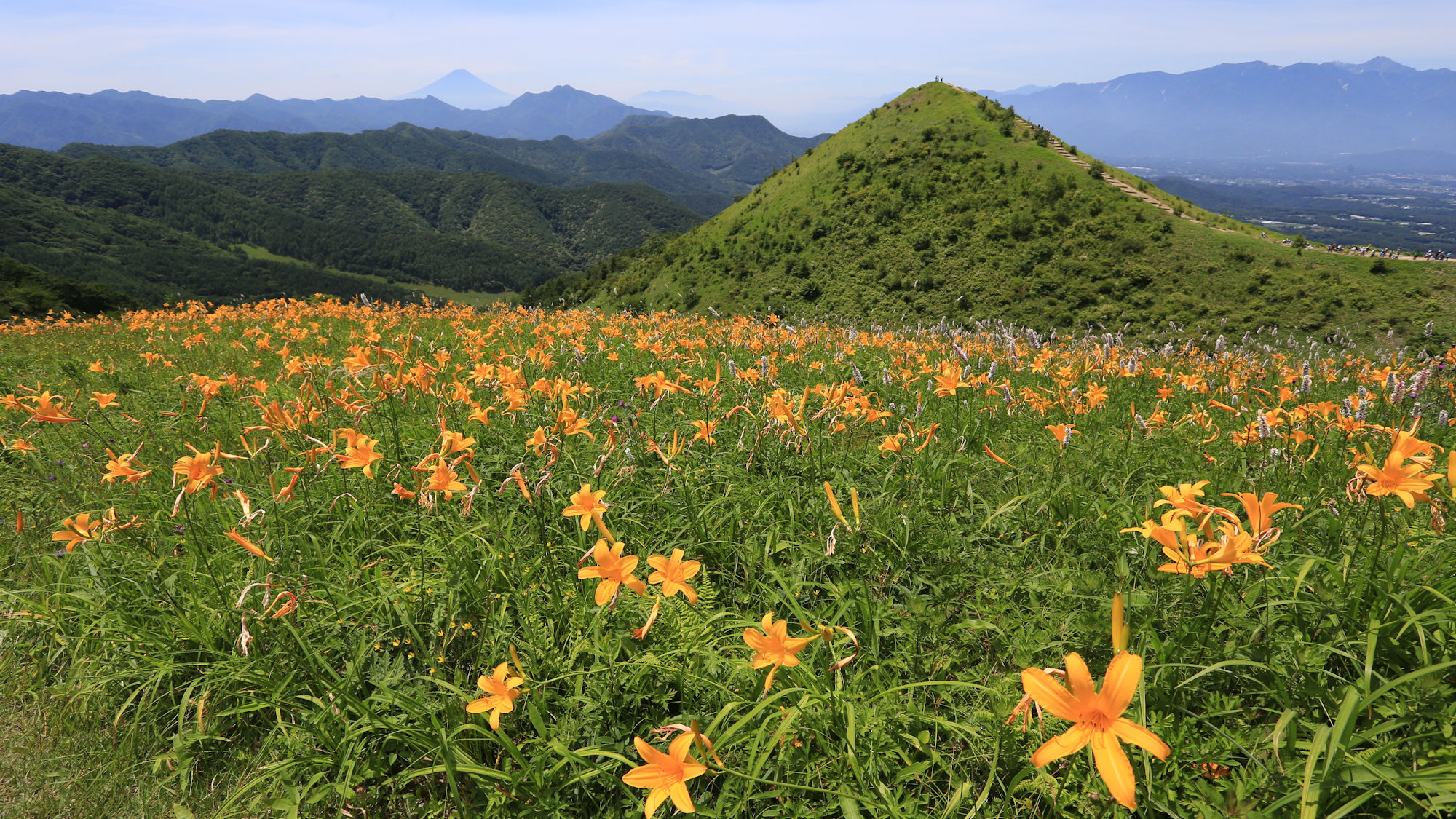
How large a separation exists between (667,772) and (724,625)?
865 mm

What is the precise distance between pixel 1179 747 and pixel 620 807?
64.0 inches

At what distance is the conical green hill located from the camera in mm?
27906

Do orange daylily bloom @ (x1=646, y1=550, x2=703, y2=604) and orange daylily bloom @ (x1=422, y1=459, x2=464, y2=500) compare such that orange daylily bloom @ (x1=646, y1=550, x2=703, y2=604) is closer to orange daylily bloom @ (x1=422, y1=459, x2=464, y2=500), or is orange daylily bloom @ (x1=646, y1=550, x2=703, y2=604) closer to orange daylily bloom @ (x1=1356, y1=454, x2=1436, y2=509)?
orange daylily bloom @ (x1=422, y1=459, x2=464, y2=500)

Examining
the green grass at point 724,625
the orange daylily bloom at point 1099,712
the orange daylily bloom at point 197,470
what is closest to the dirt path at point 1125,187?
the green grass at point 724,625

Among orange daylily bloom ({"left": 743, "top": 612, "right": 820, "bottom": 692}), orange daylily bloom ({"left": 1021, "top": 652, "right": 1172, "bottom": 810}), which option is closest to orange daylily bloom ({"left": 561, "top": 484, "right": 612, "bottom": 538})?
orange daylily bloom ({"left": 743, "top": 612, "right": 820, "bottom": 692})

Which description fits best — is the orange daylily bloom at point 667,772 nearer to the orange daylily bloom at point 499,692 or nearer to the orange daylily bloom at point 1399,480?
the orange daylily bloom at point 499,692

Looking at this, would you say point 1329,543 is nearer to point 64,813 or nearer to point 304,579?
point 304,579

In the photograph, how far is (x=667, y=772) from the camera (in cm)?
127

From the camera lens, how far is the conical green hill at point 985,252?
27906 mm

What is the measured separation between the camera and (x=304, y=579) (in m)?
2.31

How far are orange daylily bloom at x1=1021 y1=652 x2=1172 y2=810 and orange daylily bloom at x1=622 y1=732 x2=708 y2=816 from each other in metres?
0.68

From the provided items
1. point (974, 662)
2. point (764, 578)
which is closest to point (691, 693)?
point (764, 578)

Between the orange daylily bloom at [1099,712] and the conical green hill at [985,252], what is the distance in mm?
23469

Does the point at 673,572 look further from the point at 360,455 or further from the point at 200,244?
the point at 200,244
